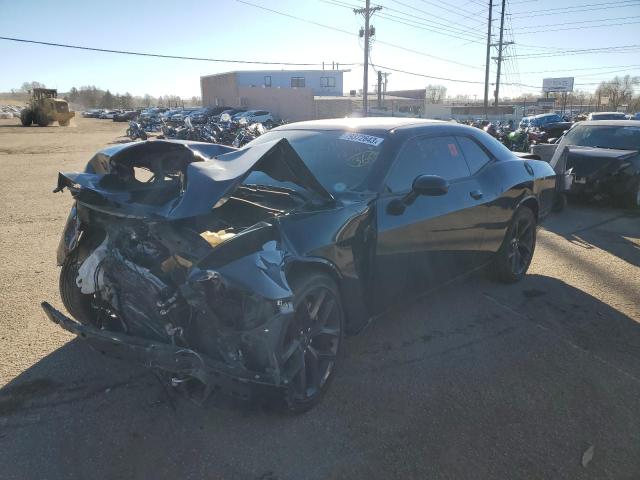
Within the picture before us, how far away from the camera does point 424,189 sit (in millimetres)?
3330

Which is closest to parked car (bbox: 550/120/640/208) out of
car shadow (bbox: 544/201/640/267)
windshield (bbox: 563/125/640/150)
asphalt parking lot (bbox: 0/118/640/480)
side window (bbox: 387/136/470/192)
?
windshield (bbox: 563/125/640/150)

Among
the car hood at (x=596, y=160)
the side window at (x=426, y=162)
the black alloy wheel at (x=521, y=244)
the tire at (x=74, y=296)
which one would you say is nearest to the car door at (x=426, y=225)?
the side window at (x=426, y=162)

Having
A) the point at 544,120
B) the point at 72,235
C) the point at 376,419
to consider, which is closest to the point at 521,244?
the point at 376,419

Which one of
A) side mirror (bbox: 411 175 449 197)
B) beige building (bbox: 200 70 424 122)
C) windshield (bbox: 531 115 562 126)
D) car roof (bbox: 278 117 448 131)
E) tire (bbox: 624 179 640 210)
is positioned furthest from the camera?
beige building (bbox: 200 70 424 122)

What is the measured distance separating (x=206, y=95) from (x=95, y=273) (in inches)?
2862

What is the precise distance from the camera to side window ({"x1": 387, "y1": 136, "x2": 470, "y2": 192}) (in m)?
3.54

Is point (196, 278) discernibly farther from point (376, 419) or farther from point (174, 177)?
point (174, 177)

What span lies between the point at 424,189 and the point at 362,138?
0.72m

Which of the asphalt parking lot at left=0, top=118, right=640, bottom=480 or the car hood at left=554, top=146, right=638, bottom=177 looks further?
the car hood at left=554, top=146, right=638, bottom=177

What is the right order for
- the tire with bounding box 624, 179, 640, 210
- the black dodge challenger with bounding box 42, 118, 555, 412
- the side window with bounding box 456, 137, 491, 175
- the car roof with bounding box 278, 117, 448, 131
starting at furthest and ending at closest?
1. the tire with bounding box 624, 179, 640, 210
2. the side window with bounding box 456, 137, 491, 175
3. the car roof with bounding box 278, 117, 448, 131
4. the black dodge challenger with bounding box 42, 118, 555, 412

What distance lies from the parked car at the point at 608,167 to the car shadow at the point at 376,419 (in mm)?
5581

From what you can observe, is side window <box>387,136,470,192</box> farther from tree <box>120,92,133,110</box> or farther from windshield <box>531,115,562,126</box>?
tree <box>120,92,133,110</box>

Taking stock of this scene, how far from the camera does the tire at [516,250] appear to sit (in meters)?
4.82

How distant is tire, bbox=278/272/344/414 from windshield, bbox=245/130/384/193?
0.83 metres
